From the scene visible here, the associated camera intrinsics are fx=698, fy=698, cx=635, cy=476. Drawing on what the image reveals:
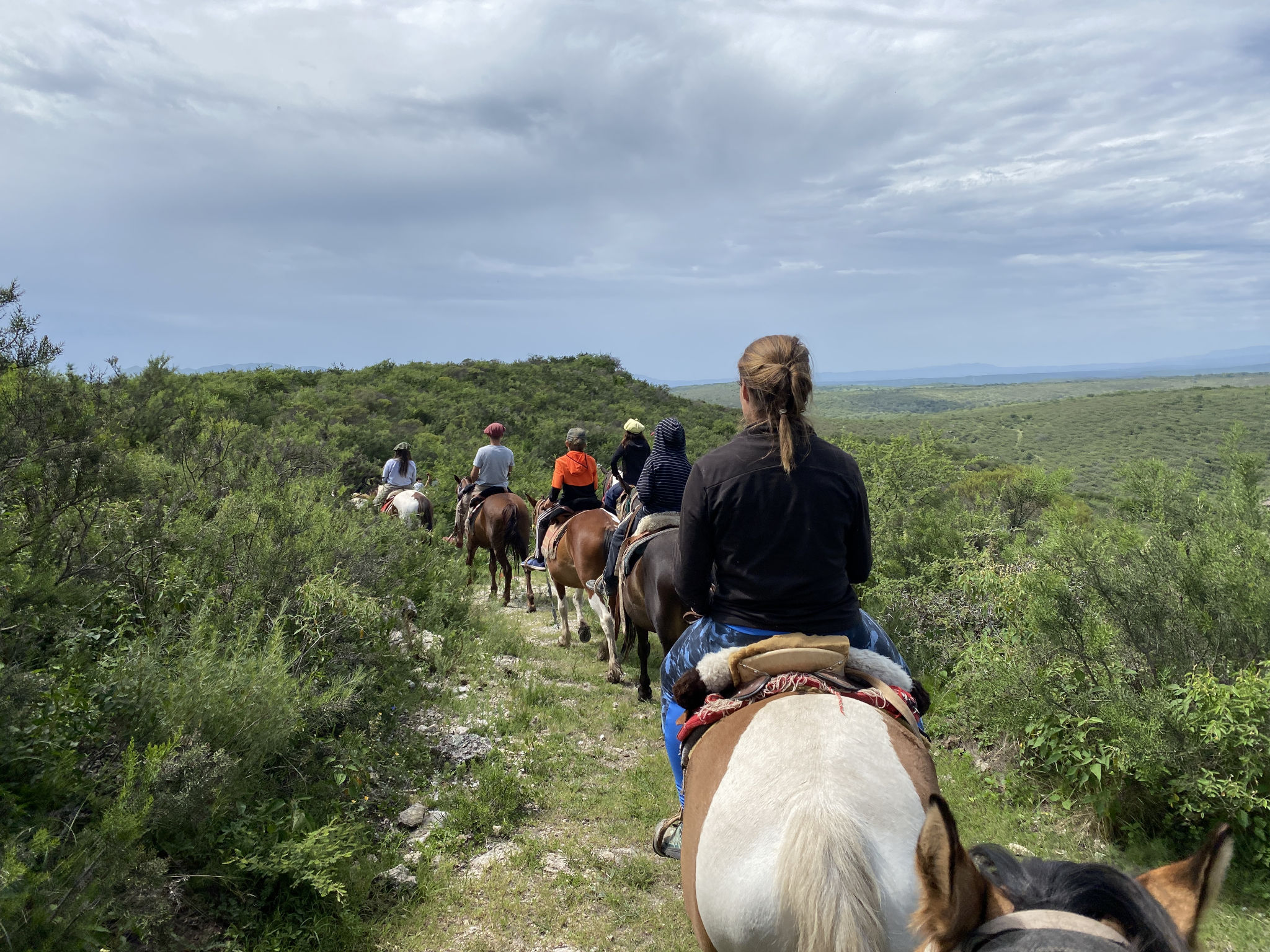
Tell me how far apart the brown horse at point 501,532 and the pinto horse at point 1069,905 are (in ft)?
29.1

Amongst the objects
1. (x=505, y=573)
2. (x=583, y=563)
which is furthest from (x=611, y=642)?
(x=505, y=573)

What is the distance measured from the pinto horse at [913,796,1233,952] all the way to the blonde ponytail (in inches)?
59.4

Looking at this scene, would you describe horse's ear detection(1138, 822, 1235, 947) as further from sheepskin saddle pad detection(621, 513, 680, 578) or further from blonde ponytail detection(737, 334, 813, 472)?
sheepskin saddle pad detection(621, 513, 680, 578)

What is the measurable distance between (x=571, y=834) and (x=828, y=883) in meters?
3.21

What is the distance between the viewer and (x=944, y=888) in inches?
44.4

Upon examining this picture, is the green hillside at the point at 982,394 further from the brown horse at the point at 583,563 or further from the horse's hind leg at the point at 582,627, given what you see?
the brown horse at the point at 583,563

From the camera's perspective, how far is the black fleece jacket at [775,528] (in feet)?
8.32

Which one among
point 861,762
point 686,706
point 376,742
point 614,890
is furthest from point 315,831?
point 861,762

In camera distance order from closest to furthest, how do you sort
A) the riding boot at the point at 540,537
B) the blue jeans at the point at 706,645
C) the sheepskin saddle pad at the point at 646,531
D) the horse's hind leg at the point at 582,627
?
the blue jeans at the point at 706,645 → the sheepskin saddle pad at the point at 646,531 → the horse's hind leg at the point at 582,627 → the riding boot at the point at 540,537

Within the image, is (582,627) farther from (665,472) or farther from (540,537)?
(665,472)

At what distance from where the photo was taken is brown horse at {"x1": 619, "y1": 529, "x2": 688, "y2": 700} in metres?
5.66

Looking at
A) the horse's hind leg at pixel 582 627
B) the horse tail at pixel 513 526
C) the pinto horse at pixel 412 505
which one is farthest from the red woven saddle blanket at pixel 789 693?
the pinto horse at pixel 412 505

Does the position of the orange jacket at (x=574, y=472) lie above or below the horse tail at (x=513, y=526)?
above

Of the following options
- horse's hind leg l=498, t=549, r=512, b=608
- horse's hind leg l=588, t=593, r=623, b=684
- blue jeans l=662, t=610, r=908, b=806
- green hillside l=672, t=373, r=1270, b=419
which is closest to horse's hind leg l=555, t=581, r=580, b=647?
horse's hind leg l=588, t=593, r=623, b=684
